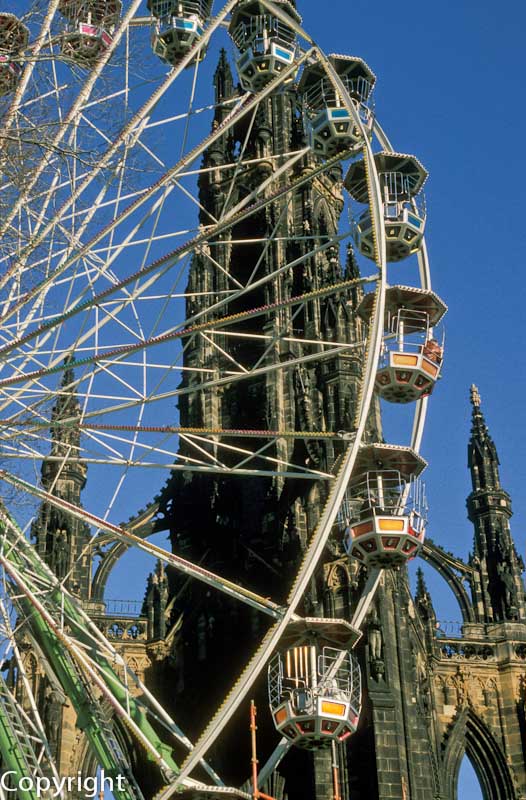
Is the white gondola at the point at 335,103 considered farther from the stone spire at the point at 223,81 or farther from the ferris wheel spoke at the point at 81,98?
the stone spire at the point at 223,81

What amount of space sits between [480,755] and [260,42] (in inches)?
992

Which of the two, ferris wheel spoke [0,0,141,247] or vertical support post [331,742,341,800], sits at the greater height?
ferris wheel spoke [0,0,141,247]

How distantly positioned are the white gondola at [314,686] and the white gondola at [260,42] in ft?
46.9

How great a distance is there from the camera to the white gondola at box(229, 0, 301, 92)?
41188 millimetres

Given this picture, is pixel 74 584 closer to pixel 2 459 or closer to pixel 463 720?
pixel 463 720

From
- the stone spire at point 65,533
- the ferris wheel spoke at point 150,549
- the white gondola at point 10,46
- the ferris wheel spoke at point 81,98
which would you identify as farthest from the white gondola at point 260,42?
the ferris wheel spoke at point 150,549

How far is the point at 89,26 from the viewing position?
3481cm

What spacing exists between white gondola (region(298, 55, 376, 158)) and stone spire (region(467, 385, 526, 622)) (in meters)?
20.9

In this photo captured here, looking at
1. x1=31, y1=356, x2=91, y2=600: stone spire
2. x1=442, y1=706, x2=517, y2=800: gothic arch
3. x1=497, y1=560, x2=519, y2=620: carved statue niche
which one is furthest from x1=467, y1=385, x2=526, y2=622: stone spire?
x1=31, y1=356, x2=91, y2=600: stone spire

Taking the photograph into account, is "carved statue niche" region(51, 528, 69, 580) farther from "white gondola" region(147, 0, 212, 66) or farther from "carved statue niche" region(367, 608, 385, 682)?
"white gondola" region(147, 0, 212, 66)

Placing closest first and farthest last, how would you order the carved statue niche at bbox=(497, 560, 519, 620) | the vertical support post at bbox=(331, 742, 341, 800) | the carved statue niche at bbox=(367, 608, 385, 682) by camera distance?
the vertical support post at bbox=(331, 742, 341, 800)
the carved statue niche at bbox=(367, 608, 385, 682)
the carved statue niche at bbox=(497, 560, 519, 620)

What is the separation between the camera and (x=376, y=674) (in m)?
44.2

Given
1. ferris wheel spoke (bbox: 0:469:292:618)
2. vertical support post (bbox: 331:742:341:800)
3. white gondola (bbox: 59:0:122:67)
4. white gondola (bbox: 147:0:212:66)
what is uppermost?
white gondola (bbox: 147:0:212:66)

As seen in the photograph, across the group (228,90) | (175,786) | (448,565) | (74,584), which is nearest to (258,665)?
(175,786)
